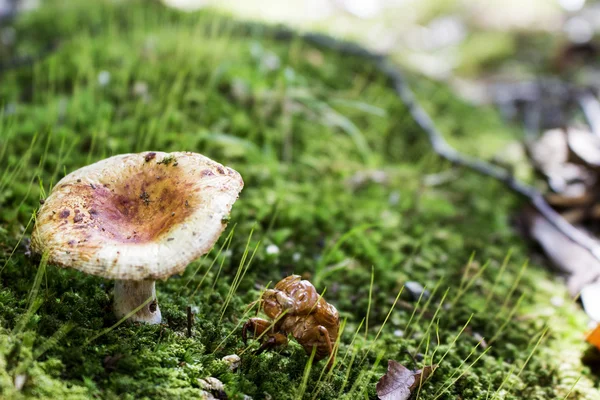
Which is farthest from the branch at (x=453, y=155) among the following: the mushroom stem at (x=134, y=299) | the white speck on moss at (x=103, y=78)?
the mushroom stem at (x=134, y=299)

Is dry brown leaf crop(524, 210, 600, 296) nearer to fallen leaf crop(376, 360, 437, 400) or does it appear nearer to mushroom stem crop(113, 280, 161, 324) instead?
fallen leaf crop(376, 360, 437, 400)

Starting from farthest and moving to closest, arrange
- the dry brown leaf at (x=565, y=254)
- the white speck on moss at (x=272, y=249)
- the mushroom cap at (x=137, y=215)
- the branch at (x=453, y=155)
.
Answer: the branch at (x=453, y=155), the dry brown leaf at (x=565, y=254), the white speck on moss at (x=272, y=249), the mushroom cap at (x=137, y=215)

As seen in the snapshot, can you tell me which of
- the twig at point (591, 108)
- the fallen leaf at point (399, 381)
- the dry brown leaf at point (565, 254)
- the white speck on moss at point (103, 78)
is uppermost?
the twig at point (591, 108)

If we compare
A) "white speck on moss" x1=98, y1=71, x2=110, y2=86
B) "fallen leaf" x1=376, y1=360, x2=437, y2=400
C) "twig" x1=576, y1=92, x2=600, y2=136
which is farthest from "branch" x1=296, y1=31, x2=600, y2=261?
"white speck on moss" x1=98, y1=71, x2=110, y2=86

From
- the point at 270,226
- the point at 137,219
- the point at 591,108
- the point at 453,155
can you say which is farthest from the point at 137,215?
the point at 591,108

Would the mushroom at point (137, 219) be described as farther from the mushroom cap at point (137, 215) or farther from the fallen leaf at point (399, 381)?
the fallen leaf at point (399, 381)

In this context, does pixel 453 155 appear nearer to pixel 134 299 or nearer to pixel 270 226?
pixel 270 226
